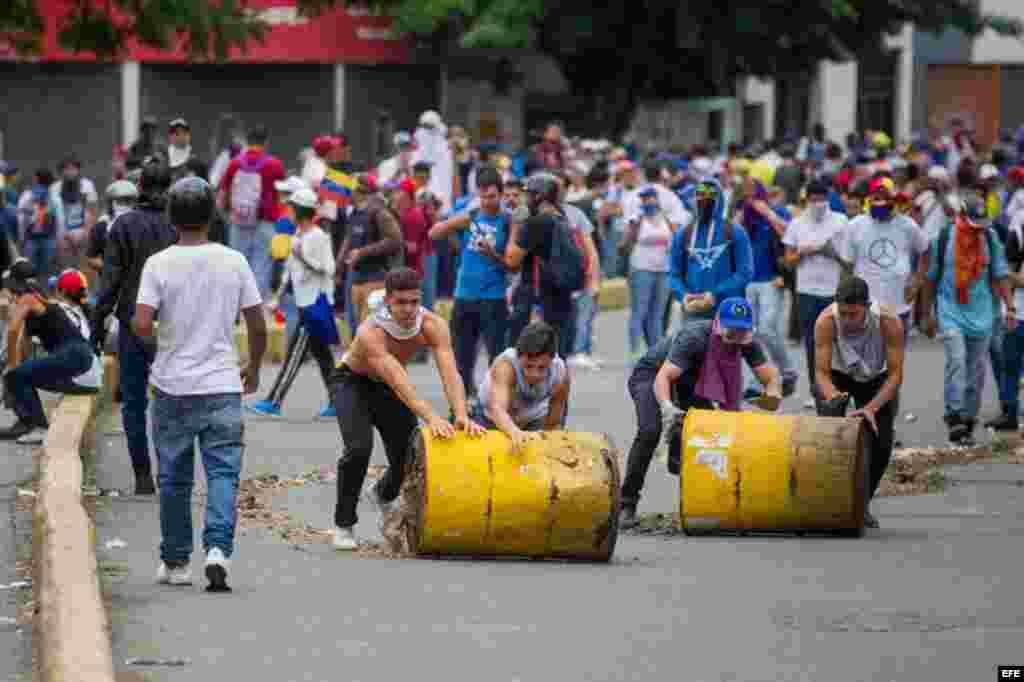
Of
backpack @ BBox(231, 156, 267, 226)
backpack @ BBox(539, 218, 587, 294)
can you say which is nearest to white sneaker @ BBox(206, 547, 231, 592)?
backpack @ BBox(539, 218, 587, 294)

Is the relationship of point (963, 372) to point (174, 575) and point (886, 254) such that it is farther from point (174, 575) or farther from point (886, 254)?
point (174, 575)

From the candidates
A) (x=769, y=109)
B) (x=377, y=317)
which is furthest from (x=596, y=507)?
(x=769, y=109)

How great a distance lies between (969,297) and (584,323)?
17.3 feet

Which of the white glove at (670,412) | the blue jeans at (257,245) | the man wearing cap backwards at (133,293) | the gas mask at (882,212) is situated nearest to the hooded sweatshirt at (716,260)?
the gas mask at (882,212)

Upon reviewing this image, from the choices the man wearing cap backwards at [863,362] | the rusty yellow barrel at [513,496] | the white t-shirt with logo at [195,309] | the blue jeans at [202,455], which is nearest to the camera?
the white t-shirt with logo at [195,309]

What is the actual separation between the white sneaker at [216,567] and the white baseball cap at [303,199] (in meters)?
7.74

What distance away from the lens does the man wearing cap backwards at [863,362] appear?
1200 centimetres

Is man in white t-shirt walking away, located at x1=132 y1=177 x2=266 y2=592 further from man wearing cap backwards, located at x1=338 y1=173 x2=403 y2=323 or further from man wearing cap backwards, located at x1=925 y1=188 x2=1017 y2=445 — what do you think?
man wearing cap backwards, located at x1=338 y1=173 x2=403 y2=323

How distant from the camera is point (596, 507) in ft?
34.0

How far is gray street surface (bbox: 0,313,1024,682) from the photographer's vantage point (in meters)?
8.04

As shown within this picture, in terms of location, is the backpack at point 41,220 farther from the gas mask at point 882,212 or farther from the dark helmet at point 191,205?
the dark helmet at point 191,205

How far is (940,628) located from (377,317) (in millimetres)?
2968

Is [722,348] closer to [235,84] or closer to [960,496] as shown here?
[960,496]

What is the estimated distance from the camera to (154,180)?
12.4 metres
